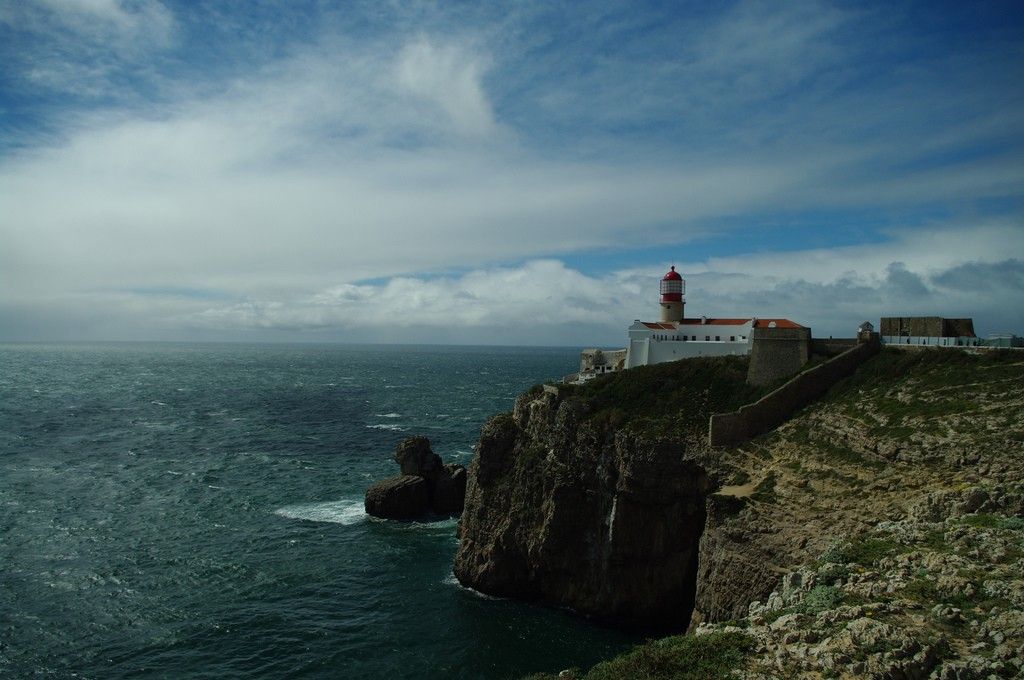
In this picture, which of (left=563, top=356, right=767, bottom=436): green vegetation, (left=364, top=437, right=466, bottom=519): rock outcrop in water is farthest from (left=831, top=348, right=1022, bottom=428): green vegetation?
(left=364, top=437, right=466, bottom=519): rock outcrop in water

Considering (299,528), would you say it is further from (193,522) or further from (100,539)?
(100,539)

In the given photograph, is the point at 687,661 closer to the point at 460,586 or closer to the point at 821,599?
the point at 821,599

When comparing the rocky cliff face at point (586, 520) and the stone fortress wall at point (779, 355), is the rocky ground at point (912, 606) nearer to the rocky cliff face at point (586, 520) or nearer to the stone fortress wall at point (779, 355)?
the rocky cliff face at point (586, 520)

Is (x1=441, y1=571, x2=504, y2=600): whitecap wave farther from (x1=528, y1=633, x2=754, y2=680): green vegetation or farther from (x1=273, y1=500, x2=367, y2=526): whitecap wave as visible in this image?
(x1=528, y1=633, x2=754, y2=680): green vegetation

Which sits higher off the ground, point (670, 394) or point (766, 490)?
point (670, 394)

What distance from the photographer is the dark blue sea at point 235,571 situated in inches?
1294

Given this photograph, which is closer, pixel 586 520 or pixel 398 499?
pixel 586 520

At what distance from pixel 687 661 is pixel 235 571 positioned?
34.3 m

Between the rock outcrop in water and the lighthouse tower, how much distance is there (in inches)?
970

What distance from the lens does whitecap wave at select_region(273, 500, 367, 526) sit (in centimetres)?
5343

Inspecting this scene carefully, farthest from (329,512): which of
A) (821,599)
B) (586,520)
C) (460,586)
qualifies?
(821,599)

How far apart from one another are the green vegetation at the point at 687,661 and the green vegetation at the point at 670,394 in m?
19.7

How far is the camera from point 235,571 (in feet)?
140

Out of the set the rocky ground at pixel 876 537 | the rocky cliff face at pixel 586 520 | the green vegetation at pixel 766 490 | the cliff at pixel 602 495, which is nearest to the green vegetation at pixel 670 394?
the cliff at pixel 602 495
